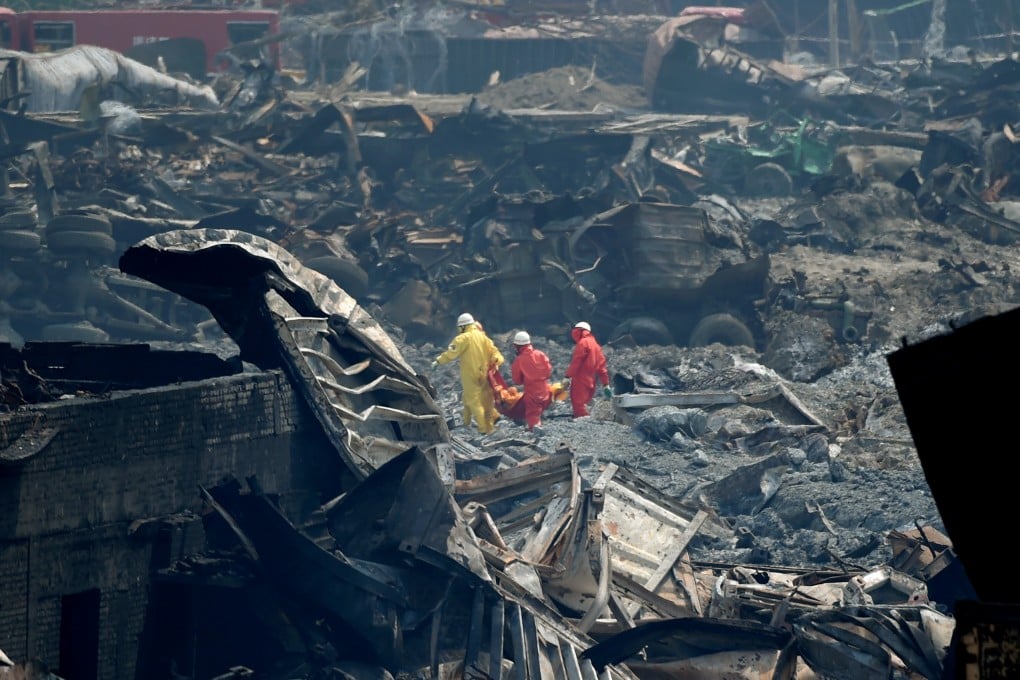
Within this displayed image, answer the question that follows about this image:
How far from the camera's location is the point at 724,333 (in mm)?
18141

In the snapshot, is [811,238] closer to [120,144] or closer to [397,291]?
[397,291]

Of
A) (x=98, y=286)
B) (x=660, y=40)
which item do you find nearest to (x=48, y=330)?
(x=98, y=286)

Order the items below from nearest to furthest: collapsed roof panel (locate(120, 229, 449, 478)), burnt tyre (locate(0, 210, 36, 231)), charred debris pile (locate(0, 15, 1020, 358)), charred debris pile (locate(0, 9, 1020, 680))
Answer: charred debris pile (locate(0, 9, 1020, 680)), collapsed roof panel (locate(120, 229, 449, 478)), charred debris pile (locate(0, 15, 1020, 358)), burnt tyre (locate(0, 210, 36, 231))

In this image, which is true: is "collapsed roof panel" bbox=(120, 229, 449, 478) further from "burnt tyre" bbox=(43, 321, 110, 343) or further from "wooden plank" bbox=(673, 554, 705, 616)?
"burnt tyre" bbox=(43, 321, 110, 343)

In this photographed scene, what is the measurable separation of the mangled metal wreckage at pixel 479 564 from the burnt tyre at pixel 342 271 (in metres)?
8.63

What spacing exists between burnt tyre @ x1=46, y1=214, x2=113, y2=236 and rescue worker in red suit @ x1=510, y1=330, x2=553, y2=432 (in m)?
8.04

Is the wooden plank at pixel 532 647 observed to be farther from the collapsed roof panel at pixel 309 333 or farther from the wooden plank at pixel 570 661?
the collapsed roof panel at pixel 309 333

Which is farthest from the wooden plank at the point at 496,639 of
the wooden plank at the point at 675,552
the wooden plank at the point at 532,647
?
the wooden plank at the point at 675,552

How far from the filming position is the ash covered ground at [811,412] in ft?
36.7

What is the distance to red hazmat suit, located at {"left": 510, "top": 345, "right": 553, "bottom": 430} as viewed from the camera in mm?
14352

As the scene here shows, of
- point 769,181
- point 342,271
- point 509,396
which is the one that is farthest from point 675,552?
point 769,181

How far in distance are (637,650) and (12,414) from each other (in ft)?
12.2

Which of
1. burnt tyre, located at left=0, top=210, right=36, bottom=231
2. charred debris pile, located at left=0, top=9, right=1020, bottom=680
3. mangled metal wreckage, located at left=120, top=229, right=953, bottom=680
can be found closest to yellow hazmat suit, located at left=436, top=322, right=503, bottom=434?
charred debris pile, located at left=0, top=9, right=1020, bottom=680

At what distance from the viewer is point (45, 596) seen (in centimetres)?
729
